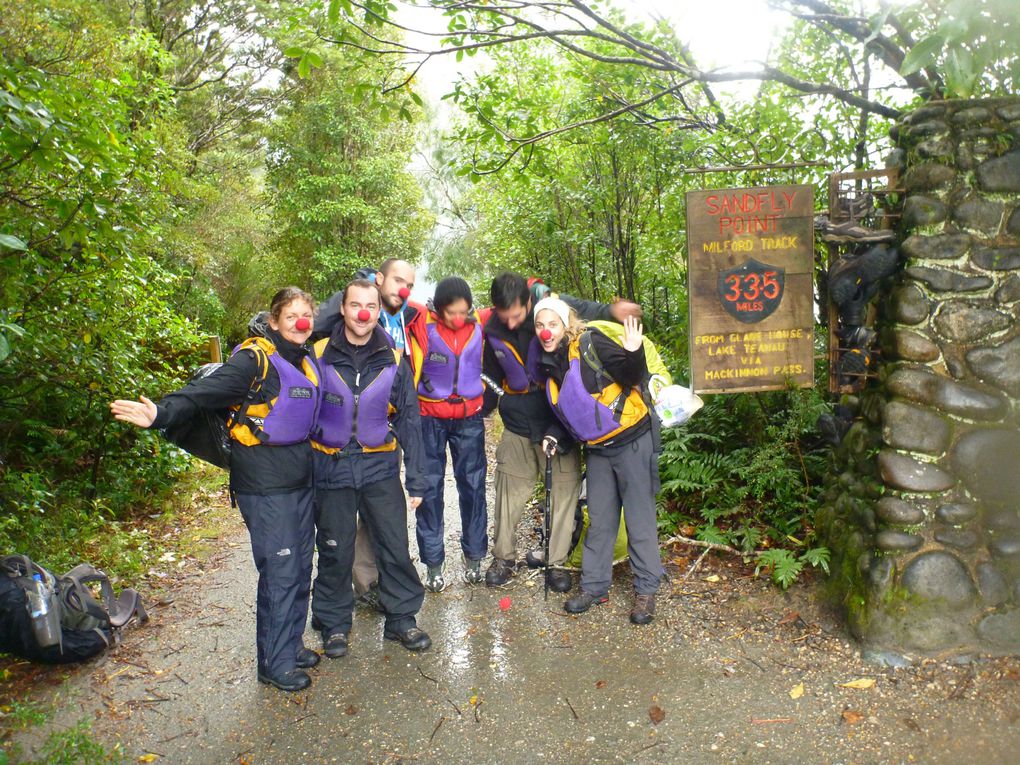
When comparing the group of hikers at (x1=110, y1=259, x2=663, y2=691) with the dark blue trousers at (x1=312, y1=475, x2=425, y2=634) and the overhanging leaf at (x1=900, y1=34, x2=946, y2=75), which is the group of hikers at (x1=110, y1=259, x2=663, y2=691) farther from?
the overhanging leaf at (x1=900, y1=34, x2=946, y2=75)

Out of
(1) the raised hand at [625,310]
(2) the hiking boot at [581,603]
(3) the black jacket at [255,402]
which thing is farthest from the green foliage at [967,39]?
(2) the hiking boot at [581,603]

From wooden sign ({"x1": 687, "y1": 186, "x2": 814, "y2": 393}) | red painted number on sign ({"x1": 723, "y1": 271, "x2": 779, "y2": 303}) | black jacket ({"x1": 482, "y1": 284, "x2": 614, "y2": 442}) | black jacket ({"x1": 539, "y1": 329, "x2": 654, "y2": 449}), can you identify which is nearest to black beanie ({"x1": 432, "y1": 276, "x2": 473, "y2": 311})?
black jacket ({"x1": 482, "y1": 284, "x2": 614, "y2": 442})

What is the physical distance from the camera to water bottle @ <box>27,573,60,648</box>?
3.94 metres

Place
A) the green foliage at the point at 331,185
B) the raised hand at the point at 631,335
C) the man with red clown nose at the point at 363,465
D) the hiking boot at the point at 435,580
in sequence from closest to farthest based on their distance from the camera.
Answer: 1. the man with red clown nose at the point at 363,465
2. the raised hand at the point at 631,335
3. the hiking boot at the point at 435,580
4. the green foliage at the point at 331,185

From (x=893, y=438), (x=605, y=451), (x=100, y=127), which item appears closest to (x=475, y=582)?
(x=605, y=451)

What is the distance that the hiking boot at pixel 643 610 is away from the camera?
4422 millimetres

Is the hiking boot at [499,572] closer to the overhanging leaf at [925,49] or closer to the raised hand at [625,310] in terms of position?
the raised hand at [625,310]

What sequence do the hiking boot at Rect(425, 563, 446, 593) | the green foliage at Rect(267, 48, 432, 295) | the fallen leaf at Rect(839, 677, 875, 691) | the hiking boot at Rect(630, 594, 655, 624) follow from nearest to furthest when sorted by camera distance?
the fallen leaf at Rect(839, 677, 875, 691) → the hiking boot at Rect(630, 594, 655, 624) → the hiking boot at Rect(425, 563, 446, 593) → the green foliage at Rect(267, 48, 432, 295)

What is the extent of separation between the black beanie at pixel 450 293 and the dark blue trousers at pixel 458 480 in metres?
0.79

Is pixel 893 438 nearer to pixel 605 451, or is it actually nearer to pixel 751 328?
pixel 751 328

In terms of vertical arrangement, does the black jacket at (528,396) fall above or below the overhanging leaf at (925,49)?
below

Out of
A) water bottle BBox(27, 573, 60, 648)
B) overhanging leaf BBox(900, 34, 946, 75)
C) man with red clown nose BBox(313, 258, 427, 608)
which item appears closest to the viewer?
overhanging leaf BBox(900, 34, 946, 75)

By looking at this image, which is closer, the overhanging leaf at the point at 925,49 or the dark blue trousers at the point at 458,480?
the overhanging leaf at the point at 925,49

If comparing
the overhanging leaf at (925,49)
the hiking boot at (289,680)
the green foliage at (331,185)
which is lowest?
the hiking boot at (289,680)
